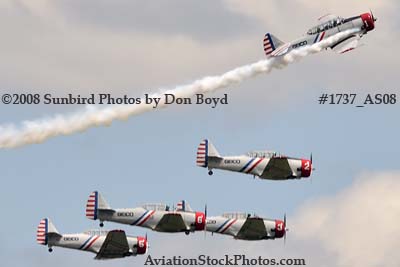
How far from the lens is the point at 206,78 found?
11119 cm

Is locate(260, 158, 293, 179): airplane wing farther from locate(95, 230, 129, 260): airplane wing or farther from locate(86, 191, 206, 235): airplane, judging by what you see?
locate(95, 230, 129, 260): airplane wing

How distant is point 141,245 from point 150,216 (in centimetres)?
229

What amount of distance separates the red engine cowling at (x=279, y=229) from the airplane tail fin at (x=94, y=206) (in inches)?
489

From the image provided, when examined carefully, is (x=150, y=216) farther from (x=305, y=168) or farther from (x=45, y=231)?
(x=305, y=168)

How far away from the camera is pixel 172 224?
115 m

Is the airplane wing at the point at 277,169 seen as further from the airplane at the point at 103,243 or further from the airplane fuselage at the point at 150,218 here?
the airplane at the point at 103,243

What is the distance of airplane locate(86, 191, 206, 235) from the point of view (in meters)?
115

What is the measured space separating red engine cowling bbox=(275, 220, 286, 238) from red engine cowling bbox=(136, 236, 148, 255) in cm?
962

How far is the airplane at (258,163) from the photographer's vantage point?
375 feet

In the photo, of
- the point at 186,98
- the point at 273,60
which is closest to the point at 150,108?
the point at 186,98

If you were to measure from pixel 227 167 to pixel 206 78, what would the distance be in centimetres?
789

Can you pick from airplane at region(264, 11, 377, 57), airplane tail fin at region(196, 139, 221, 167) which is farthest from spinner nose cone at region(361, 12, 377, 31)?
airplane tail fin at region(196, 139, 221, 167)

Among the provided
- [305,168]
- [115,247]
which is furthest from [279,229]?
[115,247]

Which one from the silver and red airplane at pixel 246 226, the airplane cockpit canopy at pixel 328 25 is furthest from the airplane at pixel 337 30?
the silver and red airplane at pixel 246 226
